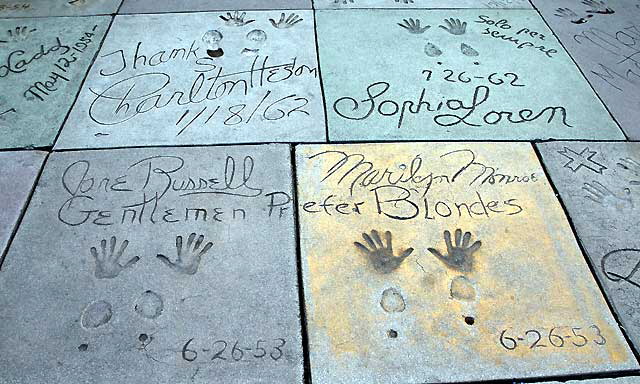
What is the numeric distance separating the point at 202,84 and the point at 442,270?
157cm

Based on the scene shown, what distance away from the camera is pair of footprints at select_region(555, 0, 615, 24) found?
3.37 metres

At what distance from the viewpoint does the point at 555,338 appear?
1.69 meters

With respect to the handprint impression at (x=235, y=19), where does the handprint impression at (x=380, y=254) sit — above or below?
below

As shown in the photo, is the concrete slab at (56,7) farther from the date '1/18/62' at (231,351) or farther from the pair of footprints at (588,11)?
the pair of footprints at (588,11)

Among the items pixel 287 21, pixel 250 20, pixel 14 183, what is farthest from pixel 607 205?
pixel 14 183

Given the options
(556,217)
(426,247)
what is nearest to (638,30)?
(556,217)

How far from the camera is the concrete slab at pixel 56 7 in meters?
3.33

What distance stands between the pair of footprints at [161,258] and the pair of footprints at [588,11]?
9.00 feet

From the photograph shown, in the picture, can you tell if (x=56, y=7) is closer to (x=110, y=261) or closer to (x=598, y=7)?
(x=110, y=261)

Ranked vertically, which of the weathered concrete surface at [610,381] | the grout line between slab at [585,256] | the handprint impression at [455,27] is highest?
the handprint impression at [455,27]

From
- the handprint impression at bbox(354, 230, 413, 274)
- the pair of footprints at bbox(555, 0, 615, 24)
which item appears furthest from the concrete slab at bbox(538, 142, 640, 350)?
the pair of footprints at bbox(555, 0, 615, 24)

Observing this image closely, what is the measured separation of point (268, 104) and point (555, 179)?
1.34m

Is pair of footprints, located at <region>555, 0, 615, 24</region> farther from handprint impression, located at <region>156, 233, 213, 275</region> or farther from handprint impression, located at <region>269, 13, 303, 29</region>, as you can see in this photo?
handprint impression, located at <region>156, 233, 213, 275</region>

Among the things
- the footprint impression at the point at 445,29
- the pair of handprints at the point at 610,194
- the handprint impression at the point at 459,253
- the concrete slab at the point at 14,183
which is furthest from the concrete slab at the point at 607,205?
the concrete slab at the point at 14,183
